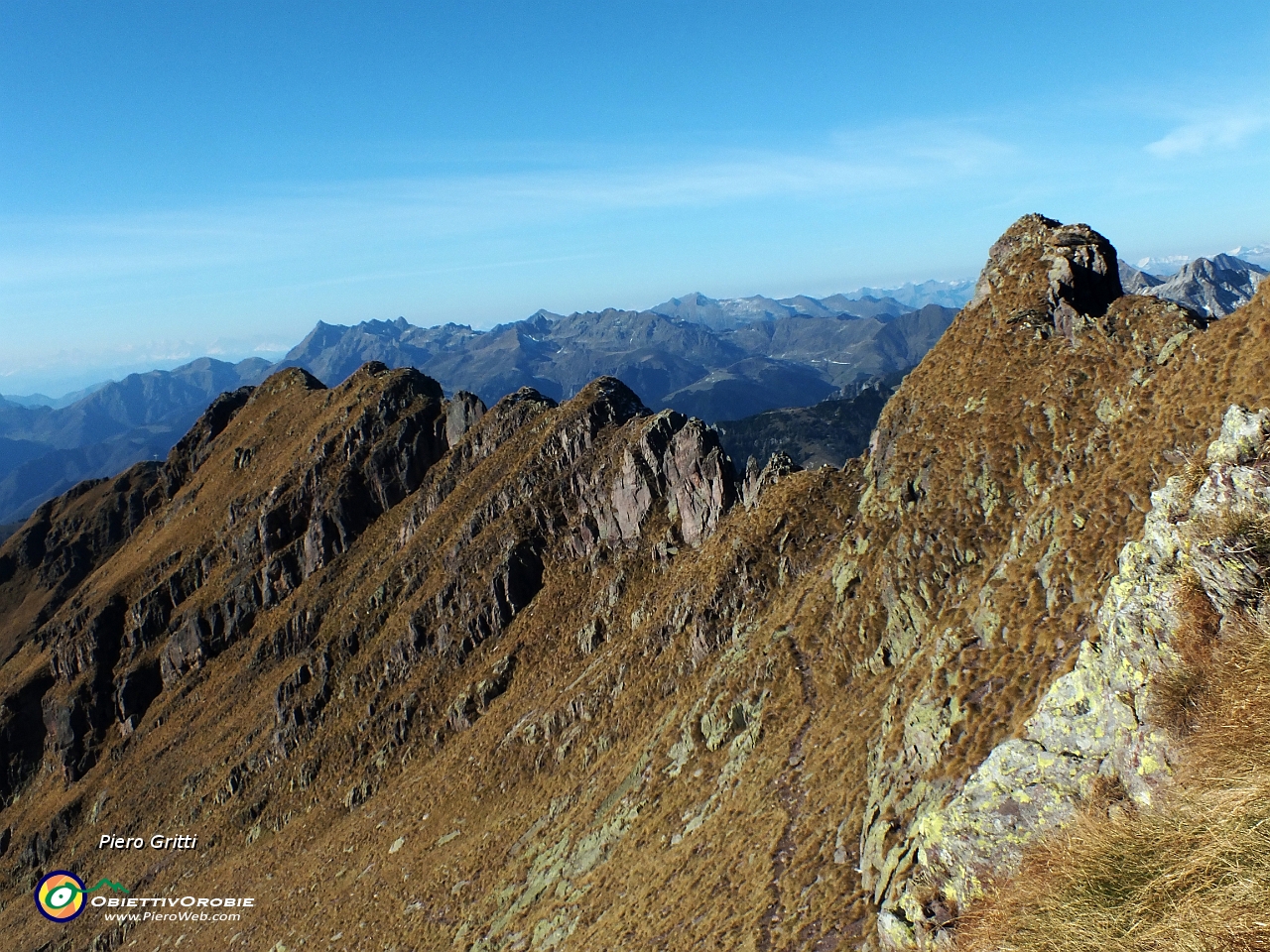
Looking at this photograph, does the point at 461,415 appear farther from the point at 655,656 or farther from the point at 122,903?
the point at 122,903

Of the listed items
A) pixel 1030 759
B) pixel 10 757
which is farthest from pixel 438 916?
pixel 10 757

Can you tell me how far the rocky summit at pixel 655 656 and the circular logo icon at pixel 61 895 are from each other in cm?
145

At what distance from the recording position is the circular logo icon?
8656 cm

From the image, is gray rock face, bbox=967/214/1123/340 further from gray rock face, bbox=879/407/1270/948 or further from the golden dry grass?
the golden dry grass

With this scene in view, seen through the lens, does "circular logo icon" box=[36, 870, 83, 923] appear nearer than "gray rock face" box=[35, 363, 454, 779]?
Yes

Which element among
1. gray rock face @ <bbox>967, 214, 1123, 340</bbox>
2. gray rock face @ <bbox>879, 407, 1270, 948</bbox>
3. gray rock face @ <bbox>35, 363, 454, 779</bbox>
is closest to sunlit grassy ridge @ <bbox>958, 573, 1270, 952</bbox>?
gray rock face @ <bbox>879, 407, 1270, 948</bbox>

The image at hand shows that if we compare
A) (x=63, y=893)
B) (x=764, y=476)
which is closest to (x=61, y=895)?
(x=63, y=893)

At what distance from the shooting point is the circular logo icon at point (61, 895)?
8656cm

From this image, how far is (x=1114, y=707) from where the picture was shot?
15727 millimetres

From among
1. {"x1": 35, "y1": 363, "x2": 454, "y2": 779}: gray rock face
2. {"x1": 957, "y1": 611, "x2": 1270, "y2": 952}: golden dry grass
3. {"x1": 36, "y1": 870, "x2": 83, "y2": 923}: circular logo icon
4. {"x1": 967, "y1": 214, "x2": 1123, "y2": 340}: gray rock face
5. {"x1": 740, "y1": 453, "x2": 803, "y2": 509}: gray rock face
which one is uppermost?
{"x1": 967, "y1": 214, "x2": 1123, "y2": 340}: gray rock face

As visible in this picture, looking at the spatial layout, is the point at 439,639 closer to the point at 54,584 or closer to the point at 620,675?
the point at 620,675

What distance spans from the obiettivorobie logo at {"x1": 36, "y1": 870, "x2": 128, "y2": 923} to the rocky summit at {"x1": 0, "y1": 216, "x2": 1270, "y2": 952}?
1483mm

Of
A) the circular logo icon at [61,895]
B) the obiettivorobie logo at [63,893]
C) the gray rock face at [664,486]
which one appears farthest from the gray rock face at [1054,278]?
the circular logo icon at [61,895]

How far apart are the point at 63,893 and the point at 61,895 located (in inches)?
10.1
